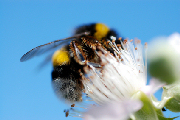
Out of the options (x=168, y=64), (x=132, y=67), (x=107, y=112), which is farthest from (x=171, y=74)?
(x=132, y=67)

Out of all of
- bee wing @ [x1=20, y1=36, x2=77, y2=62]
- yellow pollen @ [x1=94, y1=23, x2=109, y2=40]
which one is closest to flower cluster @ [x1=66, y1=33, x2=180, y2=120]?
yellow pollen @ [x1=94, y1=23, x2=109, y2=40]

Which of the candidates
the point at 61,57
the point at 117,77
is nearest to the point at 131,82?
the point at 117,77

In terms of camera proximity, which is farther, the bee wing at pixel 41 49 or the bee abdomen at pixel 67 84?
the bee abdomen at pixel 67 84

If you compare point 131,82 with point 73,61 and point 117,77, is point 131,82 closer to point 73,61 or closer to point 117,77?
point 117,77

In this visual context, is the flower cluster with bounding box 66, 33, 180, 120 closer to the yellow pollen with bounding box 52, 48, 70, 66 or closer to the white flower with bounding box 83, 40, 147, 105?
the white flower with bounding box 83, 40, 147, 105

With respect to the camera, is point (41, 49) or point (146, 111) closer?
point (146, 111)

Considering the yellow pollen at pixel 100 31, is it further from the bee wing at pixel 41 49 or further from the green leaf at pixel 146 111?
the green leaf at pixel 146 111

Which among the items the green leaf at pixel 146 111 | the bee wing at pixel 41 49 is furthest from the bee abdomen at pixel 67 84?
the green leaf at pixel 146 111

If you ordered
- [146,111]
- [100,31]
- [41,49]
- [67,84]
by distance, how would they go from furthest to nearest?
1. [100,31]
2. [67,84]
3. [41,49]
4. [146,111]

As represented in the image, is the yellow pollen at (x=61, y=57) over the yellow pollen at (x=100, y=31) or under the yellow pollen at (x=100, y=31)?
under

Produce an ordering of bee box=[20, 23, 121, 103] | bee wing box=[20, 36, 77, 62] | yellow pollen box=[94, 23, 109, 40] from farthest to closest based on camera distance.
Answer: yellow pollen box=[94, 23, 109, 40]
bee box=[20, 23, 121, 103]
bee wing box=[20, 36, 77, 62]

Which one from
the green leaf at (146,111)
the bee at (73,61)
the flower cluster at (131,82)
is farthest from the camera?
the bee at (73,61)
